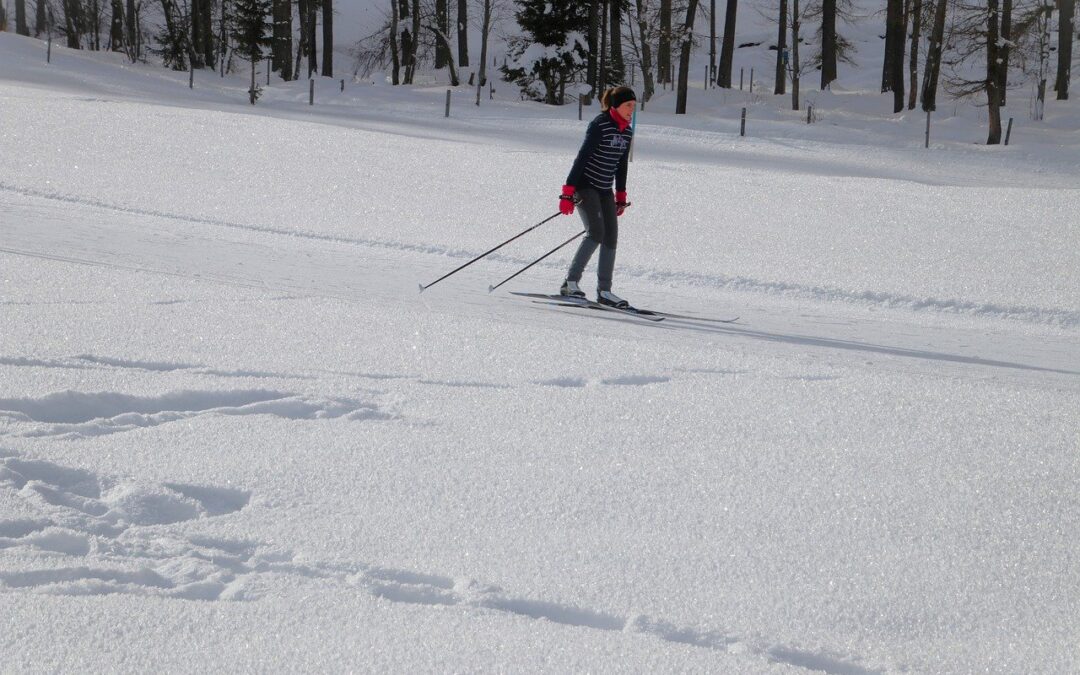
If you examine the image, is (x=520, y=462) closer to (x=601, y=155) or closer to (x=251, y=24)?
(x=601, y=155)

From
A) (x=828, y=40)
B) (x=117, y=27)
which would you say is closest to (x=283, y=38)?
(x=117, y=27)

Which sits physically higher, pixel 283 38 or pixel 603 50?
pixel 283 38

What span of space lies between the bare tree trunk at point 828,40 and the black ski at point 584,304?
1317 inches

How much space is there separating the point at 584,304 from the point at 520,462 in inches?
161

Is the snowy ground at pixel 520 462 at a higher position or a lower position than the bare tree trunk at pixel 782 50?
lower

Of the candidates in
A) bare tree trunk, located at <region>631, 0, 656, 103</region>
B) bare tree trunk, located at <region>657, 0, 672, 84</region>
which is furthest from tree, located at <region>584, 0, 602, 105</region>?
bare tree trunk, located at <region>631, 0, 656, 103</region>

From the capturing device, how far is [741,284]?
960 centimetres

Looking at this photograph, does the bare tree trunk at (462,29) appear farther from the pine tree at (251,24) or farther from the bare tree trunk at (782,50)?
the bare tree trunk at (782,50)

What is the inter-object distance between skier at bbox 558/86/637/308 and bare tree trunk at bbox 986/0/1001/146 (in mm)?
22462

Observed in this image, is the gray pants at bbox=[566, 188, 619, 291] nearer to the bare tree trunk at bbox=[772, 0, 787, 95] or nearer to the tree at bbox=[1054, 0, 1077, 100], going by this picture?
the bare tree trunk at bbox=[772, 0, 787, 95]

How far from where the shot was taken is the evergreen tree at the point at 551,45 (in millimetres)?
37344

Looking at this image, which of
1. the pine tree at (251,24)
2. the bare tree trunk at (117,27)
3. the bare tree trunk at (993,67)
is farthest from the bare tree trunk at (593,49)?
the bare tree trunk at (117,27)

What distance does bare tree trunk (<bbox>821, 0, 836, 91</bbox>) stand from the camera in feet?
125

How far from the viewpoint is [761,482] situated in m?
3.84
